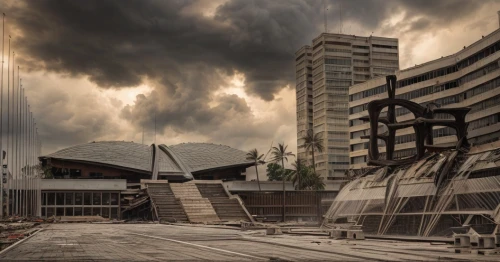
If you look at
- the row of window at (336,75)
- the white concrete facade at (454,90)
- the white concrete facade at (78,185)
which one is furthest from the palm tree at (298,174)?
the row of window at (336,75)

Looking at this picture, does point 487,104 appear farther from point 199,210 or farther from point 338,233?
point 338,233

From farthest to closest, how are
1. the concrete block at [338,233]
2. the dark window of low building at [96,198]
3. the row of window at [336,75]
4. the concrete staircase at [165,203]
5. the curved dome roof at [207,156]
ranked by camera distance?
the row of window at [336,75]
the curved dome roof at [207,156]
the dark window of low building at [96,198]
the concrete staircase at [165,203]
the concrete block at [338,233]

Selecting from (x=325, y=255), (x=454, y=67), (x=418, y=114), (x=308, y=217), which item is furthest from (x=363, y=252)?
(x=454, y=67)

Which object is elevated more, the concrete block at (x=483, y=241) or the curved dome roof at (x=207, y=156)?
the curved dome roof at (x=207, y=156)

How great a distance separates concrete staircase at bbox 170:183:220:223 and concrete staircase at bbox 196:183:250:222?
1431 millimetres

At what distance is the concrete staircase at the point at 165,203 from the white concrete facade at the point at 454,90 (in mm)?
53493

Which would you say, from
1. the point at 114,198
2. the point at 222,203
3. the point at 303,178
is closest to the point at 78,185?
the point at 114,198

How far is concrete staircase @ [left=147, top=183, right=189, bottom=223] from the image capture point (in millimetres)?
93500

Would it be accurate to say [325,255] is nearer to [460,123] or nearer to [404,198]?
[404,198]

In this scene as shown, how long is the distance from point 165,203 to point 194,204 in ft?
20.2

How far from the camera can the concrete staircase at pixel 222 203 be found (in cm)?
9476

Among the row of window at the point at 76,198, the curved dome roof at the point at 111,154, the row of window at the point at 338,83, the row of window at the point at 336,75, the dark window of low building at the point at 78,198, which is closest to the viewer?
the row of window at the point at 76,198

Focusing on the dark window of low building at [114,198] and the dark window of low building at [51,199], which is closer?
the dark window of low building at [51,199]

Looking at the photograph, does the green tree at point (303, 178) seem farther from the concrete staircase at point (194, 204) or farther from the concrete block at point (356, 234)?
the concrete block at point (356, 234)
